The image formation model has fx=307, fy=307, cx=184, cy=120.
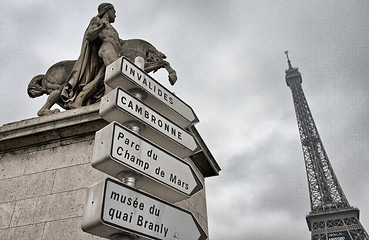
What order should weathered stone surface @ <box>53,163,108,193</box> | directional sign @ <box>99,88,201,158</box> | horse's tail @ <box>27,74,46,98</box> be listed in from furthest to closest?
1. horse's tail @ <box>27,74,46,98</box>
2. weathered stone surface @ <box>53,163,108,193</box>
3. directional sign @ <box>99,88,201,158</box>

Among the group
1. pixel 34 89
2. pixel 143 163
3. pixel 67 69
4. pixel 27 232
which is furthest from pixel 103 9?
pixel 143 163

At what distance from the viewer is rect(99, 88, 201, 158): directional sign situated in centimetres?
258

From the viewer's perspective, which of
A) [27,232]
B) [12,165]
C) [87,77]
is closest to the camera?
[27,232]

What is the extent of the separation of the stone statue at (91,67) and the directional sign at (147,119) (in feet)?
10.5

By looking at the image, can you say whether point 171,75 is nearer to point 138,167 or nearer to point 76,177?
point 76,177

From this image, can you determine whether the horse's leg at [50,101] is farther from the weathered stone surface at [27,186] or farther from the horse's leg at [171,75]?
the horse's leg at [171,75]

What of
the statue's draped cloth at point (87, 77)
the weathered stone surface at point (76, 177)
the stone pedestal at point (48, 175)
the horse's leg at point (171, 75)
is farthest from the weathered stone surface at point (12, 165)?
the horse's leg at point (171, 75)

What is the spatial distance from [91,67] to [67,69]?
0.69 meters

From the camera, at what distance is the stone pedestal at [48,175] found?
12.9 feet

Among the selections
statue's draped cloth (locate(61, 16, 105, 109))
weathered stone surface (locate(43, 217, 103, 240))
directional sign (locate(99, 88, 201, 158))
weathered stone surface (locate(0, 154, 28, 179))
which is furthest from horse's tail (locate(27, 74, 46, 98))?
directional sign (locate(99, 88, 201, 158))

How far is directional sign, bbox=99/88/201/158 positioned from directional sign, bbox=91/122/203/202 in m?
0.22

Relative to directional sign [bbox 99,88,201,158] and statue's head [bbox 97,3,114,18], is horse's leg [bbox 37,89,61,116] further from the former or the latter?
directional sign [bbox 99,88,201,158]

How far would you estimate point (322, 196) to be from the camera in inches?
2301

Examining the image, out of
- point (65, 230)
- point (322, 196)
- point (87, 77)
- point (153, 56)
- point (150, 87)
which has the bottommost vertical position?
point (65, 230)
